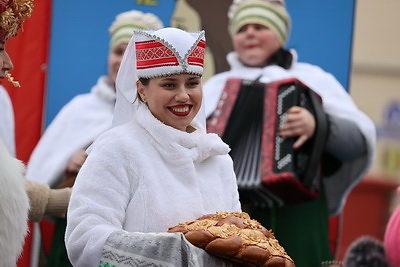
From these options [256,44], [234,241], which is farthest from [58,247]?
[234,241]

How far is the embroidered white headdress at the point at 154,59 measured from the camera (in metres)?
4.66

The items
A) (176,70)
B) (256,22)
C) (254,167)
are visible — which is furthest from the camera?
(256,22)

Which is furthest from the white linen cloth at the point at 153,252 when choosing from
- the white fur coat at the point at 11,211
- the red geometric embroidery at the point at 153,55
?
the red geometric embroidery at the point at 153,55

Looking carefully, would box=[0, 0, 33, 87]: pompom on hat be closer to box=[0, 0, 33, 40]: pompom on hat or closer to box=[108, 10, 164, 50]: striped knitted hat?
box=[0, 0, 33, 40]: pompom on hat

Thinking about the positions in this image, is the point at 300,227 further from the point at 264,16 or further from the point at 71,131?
the point at 71,131

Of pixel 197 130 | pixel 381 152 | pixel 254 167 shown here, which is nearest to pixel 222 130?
pixel 254 167

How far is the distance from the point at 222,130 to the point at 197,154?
2335 mm

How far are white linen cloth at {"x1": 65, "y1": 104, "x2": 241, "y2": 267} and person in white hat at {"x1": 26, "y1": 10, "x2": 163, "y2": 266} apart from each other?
8.96 feet

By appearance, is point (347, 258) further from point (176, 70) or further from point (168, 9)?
point (168, 9)

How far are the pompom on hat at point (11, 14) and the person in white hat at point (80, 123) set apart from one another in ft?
8.85

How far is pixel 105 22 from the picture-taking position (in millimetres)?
8031

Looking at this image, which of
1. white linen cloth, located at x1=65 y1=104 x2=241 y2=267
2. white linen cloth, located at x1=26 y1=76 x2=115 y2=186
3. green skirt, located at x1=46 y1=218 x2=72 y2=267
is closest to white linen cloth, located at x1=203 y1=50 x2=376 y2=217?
white linen cloth, located at x1=26 y1=76 x2=115 y2=186

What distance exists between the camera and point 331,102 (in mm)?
7500

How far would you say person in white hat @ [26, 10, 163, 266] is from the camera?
7.47m
